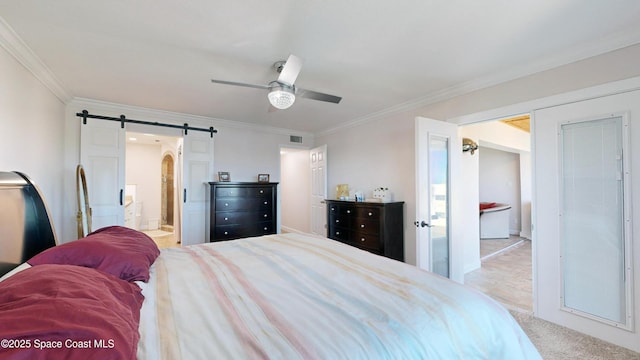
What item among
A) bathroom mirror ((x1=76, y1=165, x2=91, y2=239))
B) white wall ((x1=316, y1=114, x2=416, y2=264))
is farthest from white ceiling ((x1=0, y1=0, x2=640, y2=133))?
bathroom mirror ((x1=76, y1=165, x2=91, y2=239))

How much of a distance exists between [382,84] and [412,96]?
66 centimetres

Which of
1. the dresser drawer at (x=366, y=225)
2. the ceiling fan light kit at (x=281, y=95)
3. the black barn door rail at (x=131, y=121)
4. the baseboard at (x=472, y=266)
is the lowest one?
the baseboard at (x=472, y=266)

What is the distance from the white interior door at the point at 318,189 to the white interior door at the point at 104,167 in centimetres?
332

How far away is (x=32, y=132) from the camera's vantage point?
260 cm

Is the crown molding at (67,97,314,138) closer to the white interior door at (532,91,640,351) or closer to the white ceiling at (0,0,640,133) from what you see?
the white ceiling at (0,0,640,133)

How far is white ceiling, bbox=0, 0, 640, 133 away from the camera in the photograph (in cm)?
179

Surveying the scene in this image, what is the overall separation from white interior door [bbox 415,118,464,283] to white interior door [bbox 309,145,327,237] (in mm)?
2415

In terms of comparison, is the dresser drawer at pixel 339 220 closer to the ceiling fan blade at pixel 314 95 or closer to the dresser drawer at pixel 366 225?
the dresser drawer at pixel 366 225

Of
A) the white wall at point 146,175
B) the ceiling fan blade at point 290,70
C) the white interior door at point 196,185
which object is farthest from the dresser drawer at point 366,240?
the white wall at point 146,175

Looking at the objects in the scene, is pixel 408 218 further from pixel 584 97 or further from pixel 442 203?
pixel 584 97

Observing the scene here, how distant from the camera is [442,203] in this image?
3240mm

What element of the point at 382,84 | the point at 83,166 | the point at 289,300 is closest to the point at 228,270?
the point at 289,300


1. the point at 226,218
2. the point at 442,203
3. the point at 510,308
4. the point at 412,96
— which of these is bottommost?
the point at 510,308

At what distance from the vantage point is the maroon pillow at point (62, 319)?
629mm
